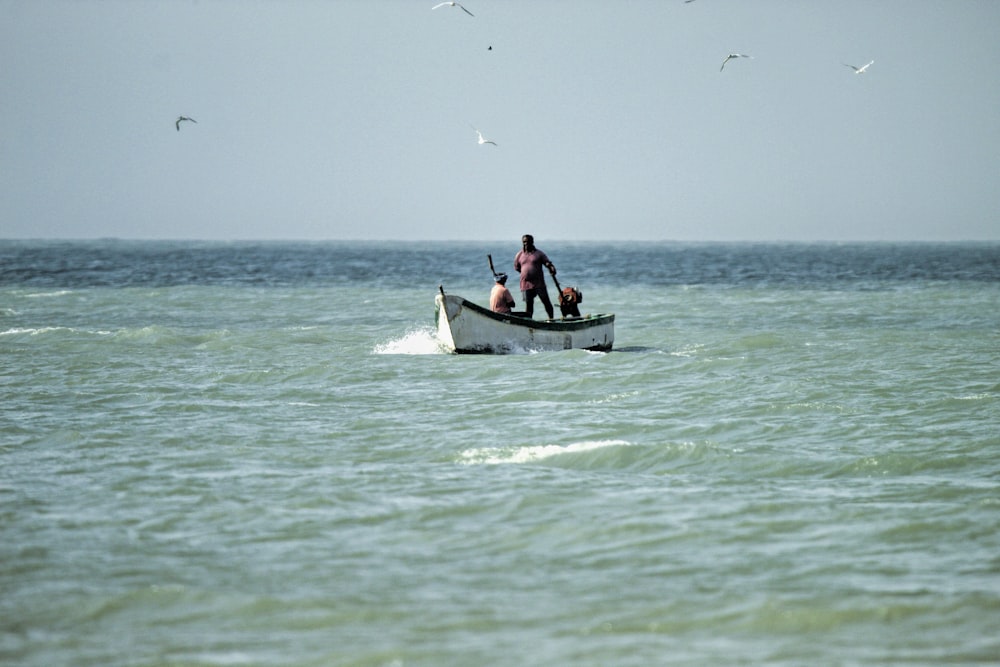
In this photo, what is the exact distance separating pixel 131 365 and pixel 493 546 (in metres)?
13.7

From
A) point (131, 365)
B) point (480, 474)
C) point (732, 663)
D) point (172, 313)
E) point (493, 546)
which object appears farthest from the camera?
point (172, 313)

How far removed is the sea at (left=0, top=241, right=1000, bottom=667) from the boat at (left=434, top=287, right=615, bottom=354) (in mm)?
446

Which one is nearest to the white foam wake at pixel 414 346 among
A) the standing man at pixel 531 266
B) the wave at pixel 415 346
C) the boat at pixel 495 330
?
the wave at pixel 415 346

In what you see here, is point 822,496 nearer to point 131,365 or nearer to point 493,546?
point 493,546

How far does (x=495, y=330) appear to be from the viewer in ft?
72.5

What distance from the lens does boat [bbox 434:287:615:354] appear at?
21953mm

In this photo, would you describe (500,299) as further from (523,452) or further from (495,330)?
(523,452)

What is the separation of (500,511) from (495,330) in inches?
473

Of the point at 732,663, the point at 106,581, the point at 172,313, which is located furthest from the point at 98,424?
the point at 172,313

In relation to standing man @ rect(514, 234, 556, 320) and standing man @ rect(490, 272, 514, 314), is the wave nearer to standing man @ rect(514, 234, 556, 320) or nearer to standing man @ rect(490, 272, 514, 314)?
standing man @ rect(490, 272, 514, 314)

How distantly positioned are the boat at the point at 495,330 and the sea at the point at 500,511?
1.46 feet

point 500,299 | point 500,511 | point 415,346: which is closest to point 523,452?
point 500,511

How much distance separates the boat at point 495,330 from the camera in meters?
22.0

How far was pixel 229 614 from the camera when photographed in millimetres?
7656
